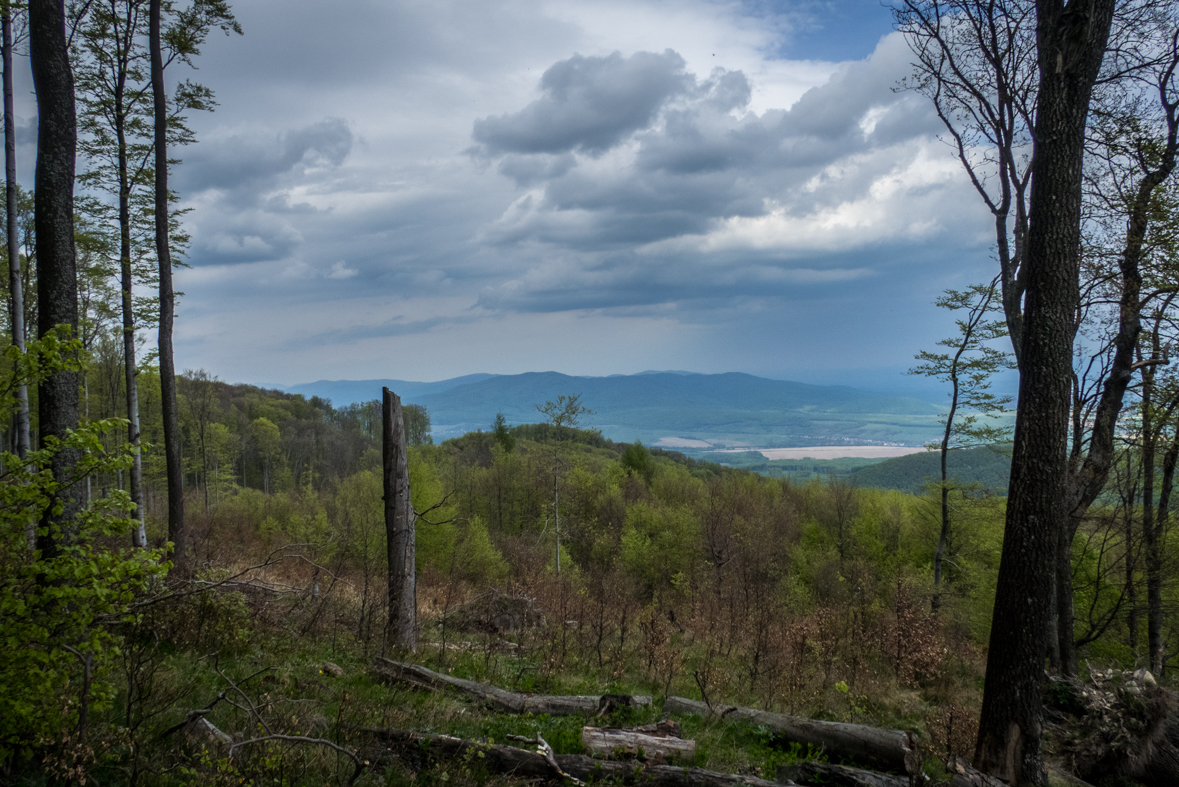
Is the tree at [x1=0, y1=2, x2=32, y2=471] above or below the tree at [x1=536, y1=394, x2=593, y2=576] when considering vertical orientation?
above

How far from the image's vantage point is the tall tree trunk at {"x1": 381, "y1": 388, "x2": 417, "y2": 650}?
9258 mm

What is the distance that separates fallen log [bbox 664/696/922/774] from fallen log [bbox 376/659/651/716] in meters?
0.83

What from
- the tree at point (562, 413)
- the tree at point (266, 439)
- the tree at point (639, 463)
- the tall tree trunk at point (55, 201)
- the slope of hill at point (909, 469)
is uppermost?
the tall tree trunk at point (55, 201)

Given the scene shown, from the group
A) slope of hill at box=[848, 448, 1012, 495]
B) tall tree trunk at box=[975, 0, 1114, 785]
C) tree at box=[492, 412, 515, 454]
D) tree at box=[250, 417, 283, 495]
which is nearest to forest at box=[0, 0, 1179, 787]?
tall tree trunk at box=[975, 0, 1114, 785]

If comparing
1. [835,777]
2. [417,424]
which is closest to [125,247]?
[835,777]

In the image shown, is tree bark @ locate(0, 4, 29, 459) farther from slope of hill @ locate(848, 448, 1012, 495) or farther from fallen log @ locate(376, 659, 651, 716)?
slope of hill @ locate(848, 448, 1012, 495)

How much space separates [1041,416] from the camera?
612 cm

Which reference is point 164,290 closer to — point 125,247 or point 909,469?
point 125,247

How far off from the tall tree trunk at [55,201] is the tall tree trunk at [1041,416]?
31.1ft

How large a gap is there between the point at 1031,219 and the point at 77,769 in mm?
9221

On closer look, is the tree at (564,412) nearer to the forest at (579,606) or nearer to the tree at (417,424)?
the forest at (579,606)

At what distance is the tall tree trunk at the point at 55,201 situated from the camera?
5.90m

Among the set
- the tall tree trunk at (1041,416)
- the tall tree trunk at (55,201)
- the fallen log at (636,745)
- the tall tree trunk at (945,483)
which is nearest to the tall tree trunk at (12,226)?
the tall tree trunk at (55,201)

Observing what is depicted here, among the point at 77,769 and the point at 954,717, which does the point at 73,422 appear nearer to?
the point at 77,769
